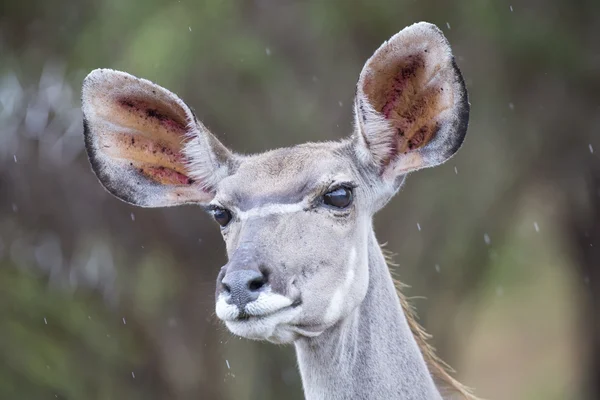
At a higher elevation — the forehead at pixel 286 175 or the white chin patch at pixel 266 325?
the forehead at pixel 286 175

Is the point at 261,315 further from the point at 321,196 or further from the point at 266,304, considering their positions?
the point at 321,196

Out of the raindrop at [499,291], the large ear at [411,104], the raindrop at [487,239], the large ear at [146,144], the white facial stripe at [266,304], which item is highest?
the large ear at [411,104]

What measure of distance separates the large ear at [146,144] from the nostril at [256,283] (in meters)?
1.21

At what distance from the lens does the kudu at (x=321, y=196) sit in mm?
5070

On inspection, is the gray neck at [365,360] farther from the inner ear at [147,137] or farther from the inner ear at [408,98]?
the inner ear at [147,137]

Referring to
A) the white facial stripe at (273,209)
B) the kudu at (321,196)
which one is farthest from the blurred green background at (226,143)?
the white facial stripe at (273,209)

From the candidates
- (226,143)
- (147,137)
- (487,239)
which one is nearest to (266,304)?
(147,137)

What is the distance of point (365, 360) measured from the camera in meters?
5.44

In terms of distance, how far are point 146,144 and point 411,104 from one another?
143cm

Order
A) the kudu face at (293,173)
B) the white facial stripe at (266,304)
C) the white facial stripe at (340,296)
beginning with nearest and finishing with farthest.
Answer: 1. the white facial stripe at (266,304)
2. the kudu face at (293,173)
3. the white facial stripe at (340,296)

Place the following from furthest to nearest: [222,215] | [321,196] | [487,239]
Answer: [487,239] < [222,215] < [321,196]

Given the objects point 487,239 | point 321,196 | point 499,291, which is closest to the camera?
point 321,196

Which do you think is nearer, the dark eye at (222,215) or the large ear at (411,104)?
the large ear at (411,104)

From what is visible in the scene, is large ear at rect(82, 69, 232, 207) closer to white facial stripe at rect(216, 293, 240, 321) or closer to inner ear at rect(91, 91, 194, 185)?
inner ear at rect(91, 91, 194, 185)
